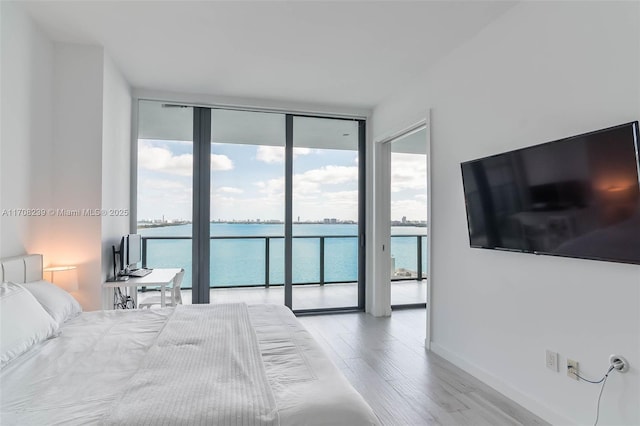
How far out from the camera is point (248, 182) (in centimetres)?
466

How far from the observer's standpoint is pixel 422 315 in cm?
478

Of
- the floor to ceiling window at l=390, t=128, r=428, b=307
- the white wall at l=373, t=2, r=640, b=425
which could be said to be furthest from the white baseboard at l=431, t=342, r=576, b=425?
the floor to ceiling window at l=390, t=128, r=428, b=307

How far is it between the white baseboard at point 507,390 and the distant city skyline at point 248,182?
2355 mm

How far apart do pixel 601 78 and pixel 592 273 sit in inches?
42.7

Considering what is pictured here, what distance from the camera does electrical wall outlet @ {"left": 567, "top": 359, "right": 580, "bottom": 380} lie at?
2.08m

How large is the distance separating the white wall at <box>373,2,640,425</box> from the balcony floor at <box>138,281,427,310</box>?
1.81 m

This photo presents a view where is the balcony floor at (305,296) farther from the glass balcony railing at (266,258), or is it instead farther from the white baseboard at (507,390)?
the white baseboard at (507,390)

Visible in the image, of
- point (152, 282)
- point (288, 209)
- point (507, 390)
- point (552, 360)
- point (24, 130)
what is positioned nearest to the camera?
point (552, 360)

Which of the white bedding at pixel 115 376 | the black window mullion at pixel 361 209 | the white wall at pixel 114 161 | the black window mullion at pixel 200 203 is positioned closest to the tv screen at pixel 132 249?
the white wall at pixel 114 161

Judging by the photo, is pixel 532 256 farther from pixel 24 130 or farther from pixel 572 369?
pixel 24 130

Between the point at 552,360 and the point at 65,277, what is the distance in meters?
3.60

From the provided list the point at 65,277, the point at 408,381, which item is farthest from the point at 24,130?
the point at 408,381

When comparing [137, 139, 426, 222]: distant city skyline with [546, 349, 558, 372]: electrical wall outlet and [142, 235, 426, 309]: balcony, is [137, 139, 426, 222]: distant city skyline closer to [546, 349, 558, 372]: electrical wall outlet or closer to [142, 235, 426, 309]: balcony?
[142, 235, 426, 309]: balcony

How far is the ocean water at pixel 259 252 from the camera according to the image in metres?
4.52
